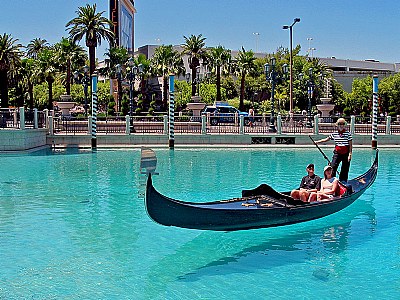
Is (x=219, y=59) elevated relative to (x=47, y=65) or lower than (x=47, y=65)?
elevated

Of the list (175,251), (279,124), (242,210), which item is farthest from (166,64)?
(242,210)

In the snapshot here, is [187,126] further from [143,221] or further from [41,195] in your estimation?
[143,221]

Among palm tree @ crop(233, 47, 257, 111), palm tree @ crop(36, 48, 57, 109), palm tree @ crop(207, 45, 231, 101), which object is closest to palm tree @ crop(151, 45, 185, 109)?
palm tree @ crop(207, 45, 231, 101)

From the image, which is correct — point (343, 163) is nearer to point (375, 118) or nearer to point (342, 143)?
point (342, 143)

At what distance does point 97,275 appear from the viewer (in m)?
7.05

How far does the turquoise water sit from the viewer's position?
6602mm

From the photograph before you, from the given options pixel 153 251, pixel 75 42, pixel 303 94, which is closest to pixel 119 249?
pixel 153 251

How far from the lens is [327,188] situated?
9.88 meters

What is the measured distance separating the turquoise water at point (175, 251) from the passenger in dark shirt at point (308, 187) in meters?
0.58

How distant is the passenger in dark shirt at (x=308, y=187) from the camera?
9562 mm

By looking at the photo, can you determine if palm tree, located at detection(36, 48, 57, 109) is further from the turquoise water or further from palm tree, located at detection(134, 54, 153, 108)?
the turquoise water

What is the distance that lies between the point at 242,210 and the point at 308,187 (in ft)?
8.37

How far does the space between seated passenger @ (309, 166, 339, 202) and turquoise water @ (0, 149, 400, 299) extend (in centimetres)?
56

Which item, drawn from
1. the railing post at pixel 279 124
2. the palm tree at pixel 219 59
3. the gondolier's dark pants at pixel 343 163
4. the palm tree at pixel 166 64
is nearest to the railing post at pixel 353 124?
the railing post at pixel 279 124
